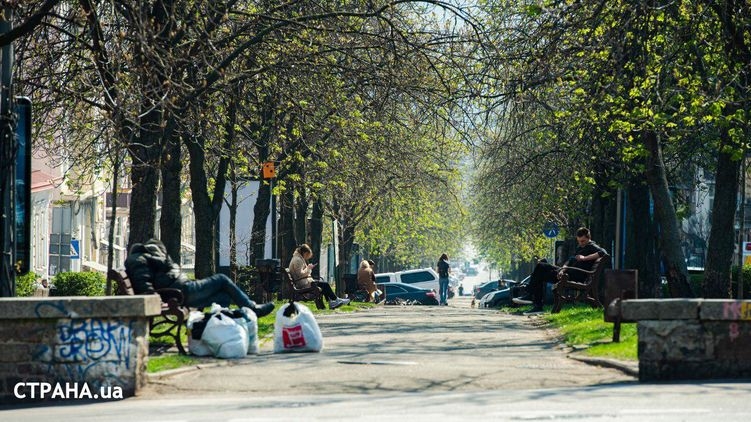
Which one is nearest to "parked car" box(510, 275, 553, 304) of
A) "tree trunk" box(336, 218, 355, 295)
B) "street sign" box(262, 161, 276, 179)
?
"street sign" box(262, 161, 276, 179)

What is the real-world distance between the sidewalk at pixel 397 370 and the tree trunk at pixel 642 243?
1055 centimetres

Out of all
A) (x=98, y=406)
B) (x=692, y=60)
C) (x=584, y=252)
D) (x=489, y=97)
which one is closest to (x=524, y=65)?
(x=489, y=97)

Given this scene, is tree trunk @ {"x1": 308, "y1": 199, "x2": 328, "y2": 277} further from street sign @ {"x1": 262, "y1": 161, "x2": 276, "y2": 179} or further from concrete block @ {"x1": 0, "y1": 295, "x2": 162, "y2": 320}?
concrete block @ {"x1": 0, "y1": 295, "x2": 162, "y2": 320}

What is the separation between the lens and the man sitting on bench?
2517cm

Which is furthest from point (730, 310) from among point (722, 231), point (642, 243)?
point (642, 243)

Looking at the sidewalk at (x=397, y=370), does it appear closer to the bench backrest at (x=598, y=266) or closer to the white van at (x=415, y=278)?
the bench backrest at (x=598, y=266)

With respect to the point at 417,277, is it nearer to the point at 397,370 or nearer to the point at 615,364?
the point at 615,364

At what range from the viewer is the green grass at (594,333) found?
15.6 metres

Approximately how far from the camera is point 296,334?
53.0ft

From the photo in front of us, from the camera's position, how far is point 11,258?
45.8ft

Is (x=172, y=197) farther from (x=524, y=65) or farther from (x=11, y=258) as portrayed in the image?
(x=11, y=258)

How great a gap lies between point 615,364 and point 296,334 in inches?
149

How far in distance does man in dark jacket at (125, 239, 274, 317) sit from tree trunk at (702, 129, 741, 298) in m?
8.42

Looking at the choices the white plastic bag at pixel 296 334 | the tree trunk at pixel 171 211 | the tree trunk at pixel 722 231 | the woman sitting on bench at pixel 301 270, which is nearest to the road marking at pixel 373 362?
the white plastic bag at pixel 296 334
